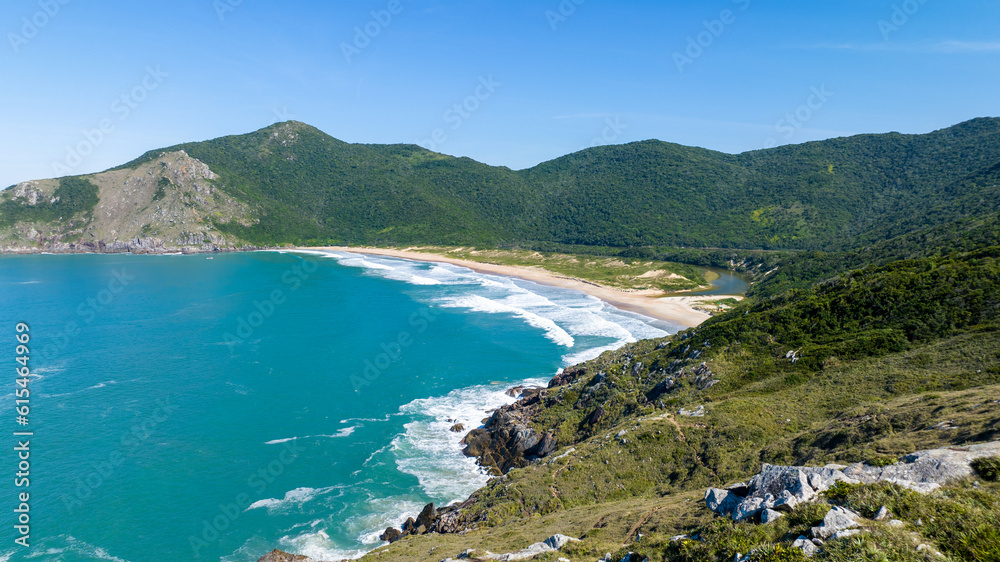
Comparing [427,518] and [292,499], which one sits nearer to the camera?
[427,518]

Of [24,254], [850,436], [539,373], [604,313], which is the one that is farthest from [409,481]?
[24,254]

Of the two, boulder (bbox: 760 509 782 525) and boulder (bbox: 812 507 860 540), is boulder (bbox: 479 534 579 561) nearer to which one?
boulder (bbox: 760 509 782 525)

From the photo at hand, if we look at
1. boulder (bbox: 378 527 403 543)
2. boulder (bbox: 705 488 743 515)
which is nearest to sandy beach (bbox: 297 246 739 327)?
boulder (bbox: 378 527 403 543)

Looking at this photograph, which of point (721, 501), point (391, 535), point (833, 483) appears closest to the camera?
point (833, 483)

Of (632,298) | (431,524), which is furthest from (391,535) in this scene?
(632,298)

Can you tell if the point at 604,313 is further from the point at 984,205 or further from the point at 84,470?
the point at 984,205

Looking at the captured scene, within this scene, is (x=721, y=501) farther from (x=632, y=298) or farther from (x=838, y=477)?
(x=632, y=298)
